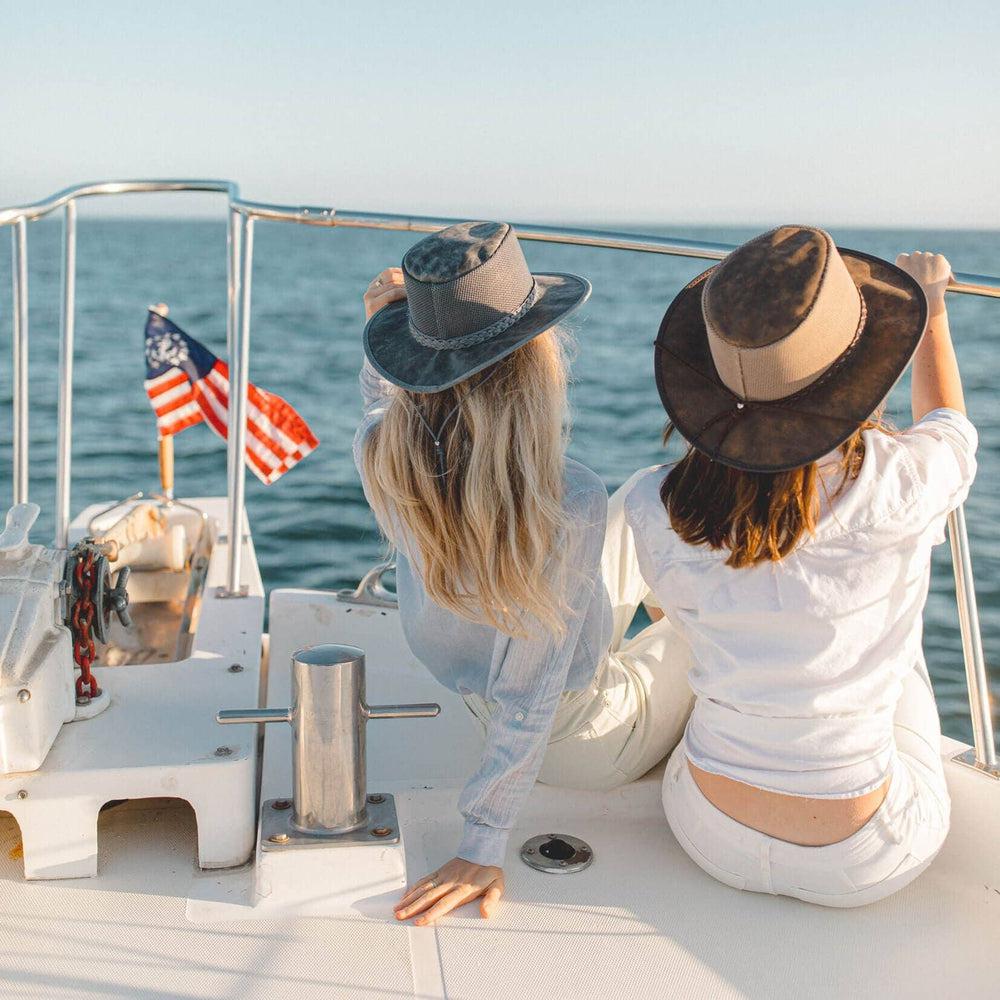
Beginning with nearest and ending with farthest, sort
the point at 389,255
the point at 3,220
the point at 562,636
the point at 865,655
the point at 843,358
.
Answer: the point at 843,358, the point at 865,655, the point at 562,636, the point at 3,220, the point at 389,255

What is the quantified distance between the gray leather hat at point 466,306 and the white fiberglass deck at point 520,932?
0.76 meters

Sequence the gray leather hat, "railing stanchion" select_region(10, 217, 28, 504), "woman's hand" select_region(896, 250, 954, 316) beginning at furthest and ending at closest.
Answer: "railing stanchion" select_region(10, 217, 28, 504), "woman's hand" select_region(896, 250, 954, 316), the gray leather hat

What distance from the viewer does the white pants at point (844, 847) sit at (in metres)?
1.62

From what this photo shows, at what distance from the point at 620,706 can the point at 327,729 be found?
1.65 ft

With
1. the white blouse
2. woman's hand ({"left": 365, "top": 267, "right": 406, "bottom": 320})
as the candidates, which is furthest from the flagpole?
the white blouse

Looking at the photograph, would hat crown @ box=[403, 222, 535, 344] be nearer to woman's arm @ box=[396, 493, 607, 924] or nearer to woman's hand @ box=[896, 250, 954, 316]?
woman's arm @ box=[396, 493, 607, 924]

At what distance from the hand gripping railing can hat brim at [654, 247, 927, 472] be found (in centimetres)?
57

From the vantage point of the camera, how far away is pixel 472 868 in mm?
1682

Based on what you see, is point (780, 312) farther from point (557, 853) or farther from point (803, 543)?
point (557, 853)

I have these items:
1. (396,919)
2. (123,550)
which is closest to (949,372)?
(396,919)

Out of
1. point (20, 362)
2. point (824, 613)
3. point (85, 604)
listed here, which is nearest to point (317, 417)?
point (20, 362)

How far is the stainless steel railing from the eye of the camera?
77.1 inches

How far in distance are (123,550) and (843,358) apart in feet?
7.28

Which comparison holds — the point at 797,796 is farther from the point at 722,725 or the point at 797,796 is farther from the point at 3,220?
the point at 3,220
